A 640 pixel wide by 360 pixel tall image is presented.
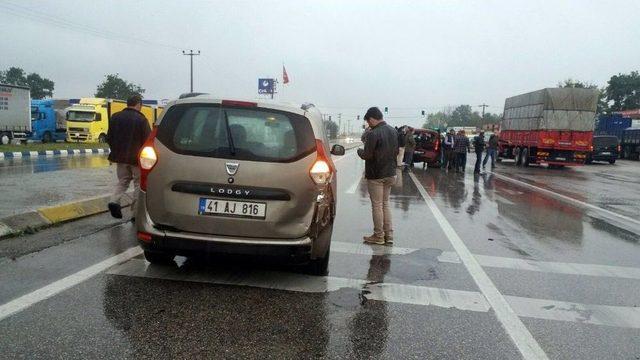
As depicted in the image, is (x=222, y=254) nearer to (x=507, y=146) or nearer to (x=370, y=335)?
(x=370, y=335)

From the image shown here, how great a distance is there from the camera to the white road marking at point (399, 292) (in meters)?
4.27

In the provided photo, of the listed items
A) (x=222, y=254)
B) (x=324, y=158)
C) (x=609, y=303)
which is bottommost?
(x=609, y=303)

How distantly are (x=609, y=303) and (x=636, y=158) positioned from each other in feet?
141

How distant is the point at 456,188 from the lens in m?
14.4

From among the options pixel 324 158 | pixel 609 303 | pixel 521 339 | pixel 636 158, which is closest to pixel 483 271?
pixel 609 303

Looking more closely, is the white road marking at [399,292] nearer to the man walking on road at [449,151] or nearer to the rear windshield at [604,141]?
the man walking on road at [449,151]

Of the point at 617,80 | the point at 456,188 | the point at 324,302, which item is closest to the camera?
the point at 324,302

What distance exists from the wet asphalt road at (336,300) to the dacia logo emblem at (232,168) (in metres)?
0.78

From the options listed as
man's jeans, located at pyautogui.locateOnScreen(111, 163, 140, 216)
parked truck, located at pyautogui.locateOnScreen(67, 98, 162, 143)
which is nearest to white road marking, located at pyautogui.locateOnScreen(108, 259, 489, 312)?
man's jeans, located at pyautogui.locateOnScreen(111, 163, 140, 216)

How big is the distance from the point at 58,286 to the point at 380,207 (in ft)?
12.9

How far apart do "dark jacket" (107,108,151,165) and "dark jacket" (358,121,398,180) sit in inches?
124

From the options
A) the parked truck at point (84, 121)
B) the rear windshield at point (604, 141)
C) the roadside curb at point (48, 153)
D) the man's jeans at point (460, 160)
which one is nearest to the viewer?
the man's jeans at point (460, 160)

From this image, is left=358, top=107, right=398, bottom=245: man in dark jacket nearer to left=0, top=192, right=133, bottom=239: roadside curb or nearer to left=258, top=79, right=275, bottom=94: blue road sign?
left=0, top=192, right=133, bottom=239: roadside curb

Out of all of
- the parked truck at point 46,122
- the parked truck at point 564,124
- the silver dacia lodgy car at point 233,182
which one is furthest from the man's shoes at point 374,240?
the parked truck at point 46,122
